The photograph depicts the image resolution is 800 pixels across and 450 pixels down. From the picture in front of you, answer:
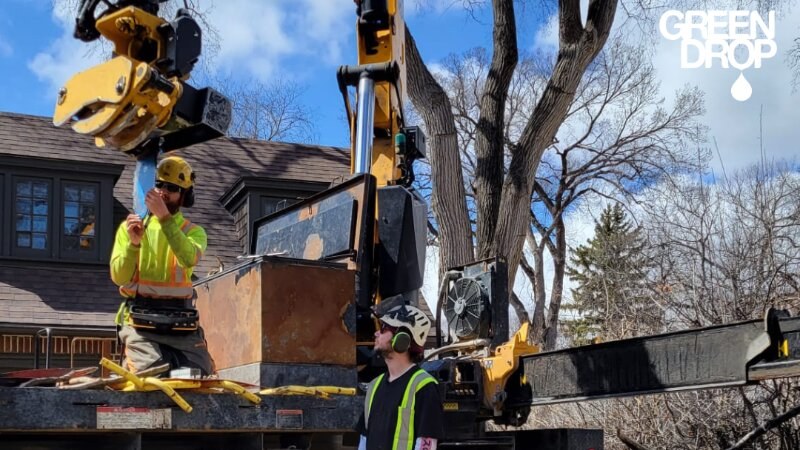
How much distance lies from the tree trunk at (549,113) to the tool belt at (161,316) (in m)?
9.32

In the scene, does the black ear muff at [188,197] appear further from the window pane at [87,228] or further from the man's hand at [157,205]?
the window pane at [87,228]

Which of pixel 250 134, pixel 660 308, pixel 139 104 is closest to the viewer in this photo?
pixel 139 104

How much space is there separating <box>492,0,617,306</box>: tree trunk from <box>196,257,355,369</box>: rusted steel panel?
9133 mm

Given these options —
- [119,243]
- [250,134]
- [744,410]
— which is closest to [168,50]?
[119,243]

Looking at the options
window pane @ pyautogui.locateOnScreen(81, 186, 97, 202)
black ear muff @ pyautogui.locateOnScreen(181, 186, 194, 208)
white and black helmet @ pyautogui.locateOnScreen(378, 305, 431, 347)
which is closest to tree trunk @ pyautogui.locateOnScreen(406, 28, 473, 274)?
window pane @ pyautogui.locateOnScreen(81, 186, 97, 202)

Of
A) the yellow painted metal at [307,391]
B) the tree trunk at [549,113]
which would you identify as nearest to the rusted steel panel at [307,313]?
the yellow painted metal at [307,391]

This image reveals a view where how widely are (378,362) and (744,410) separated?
4.29 metres

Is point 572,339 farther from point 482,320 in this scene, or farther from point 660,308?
point 482,320

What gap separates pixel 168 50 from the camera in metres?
5.91

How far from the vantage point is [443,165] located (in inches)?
614

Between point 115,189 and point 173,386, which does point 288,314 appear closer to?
point 173,386

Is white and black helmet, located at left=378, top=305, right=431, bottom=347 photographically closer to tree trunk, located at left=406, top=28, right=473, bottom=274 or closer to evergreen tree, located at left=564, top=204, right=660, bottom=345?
evergreen tree, located at left=564, top=204, right=660, bottom=345

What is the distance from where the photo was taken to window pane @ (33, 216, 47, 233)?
16922mm

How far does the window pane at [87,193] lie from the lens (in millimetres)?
17328
